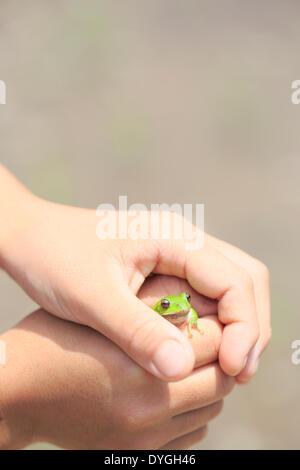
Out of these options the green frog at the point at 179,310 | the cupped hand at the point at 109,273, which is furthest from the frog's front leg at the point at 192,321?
the cupped hand at the point at 109,273

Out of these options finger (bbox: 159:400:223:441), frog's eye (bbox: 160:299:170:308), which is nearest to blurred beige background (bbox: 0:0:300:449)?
finger (bbox: 159:400:223:441)

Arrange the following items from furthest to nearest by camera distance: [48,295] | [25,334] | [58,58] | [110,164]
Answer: [58,58] < [110,164] < [25,334] < [48,295]

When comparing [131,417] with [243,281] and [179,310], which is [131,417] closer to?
[179,310]

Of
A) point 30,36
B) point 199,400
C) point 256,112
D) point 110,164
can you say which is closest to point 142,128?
point 110,164

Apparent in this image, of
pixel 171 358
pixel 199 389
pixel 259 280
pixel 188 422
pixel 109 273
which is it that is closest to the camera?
pixel 171 358

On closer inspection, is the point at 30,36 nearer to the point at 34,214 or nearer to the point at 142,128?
the point at 142,128

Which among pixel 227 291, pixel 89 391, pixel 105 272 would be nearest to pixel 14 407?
pixel 89 391

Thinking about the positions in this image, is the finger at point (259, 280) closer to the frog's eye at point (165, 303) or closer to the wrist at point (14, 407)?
the frog's eye at point (165, 303)

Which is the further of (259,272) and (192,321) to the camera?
(259,272)
